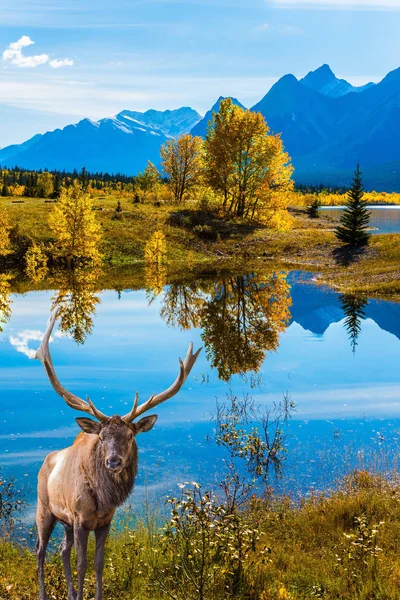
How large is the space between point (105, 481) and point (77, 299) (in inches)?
1421

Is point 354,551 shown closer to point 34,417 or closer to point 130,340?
point 34,417

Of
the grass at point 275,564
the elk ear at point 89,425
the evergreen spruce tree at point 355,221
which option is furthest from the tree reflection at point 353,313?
the elk ear at point 89,425

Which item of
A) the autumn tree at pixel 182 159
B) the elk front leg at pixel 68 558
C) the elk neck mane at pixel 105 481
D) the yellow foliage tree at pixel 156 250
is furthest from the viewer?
the autumn tree at pixel 182 159

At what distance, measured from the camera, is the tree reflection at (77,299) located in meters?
34.0

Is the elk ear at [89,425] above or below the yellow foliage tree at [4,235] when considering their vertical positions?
below

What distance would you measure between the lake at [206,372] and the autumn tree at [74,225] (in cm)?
1412

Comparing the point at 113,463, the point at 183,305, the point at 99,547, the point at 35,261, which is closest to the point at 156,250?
the point at 35,261

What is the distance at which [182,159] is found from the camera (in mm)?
90625

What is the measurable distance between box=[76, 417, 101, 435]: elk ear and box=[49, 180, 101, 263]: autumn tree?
53928 mm

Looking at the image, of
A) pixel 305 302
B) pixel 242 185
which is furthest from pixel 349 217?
pixel 305 302

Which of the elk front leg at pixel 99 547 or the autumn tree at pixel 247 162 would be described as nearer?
the elk front leg at pixel 99 547

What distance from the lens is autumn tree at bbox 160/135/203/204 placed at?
89062 mm

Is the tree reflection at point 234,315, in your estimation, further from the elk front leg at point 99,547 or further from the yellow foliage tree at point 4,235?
the yellow foliage tree at point 4,235

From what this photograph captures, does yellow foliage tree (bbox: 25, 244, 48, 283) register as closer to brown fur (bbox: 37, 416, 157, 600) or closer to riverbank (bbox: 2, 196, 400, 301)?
riverbank (bbox: 2, 196, 400, 301)
